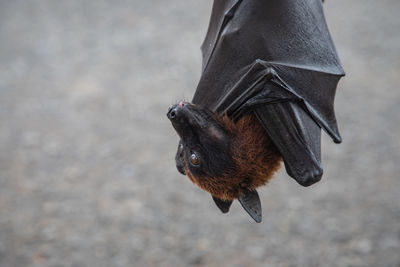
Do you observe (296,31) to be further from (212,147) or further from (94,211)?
(94,211)

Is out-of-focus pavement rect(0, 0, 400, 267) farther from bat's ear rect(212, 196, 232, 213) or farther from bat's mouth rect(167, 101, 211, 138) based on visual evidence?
bat's mouth rect(167, 101, 211, 138)

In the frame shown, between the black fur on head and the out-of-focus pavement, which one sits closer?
the black fur on head


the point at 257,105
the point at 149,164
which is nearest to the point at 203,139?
the point at 257,105

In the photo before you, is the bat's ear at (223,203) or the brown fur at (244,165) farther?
the bat's ear at (223,203)

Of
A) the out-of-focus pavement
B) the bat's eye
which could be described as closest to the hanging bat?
the bat's eye

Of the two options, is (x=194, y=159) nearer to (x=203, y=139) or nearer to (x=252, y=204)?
(x=203, y=139)

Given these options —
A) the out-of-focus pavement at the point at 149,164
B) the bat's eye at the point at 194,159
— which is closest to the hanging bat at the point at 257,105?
the bat's eye at the point at 194,159

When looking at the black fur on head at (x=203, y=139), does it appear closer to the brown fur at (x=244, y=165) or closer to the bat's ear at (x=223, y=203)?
the brown fur at (x=244, y=165)
